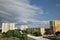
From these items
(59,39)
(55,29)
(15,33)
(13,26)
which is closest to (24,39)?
(59,39)

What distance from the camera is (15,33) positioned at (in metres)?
12.8

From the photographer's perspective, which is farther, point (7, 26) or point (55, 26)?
point (7, 26)

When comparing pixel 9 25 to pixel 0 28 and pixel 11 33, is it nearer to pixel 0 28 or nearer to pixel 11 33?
pixel 0 28

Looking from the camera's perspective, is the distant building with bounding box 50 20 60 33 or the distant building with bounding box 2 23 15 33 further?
the distant building with bounding box 2 23 15 33

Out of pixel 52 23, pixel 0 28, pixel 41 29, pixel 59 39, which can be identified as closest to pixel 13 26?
pixel 0 28

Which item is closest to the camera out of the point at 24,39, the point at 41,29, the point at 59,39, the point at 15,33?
the point at 24,39

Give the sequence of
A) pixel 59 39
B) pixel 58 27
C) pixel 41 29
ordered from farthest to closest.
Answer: pixel 41 29 → pixel 58 27 → pixel 59 39

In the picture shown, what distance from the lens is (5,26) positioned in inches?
966

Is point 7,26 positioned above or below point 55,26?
above

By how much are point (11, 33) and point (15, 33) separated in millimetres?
700

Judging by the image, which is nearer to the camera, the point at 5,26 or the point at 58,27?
the point at 58,27

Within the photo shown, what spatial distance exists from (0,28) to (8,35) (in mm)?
12652

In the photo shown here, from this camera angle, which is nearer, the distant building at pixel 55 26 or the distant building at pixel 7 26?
the distant building at pixel 55 26

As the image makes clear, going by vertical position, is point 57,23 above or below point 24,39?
above
